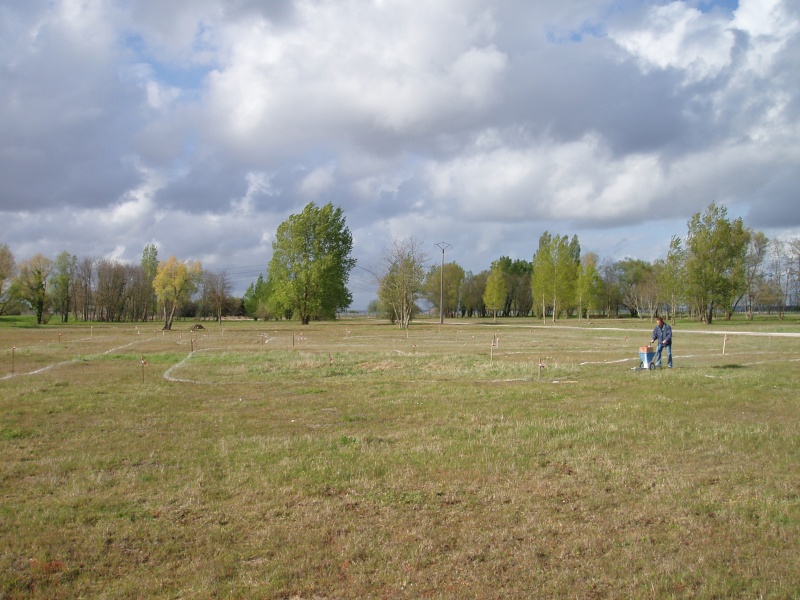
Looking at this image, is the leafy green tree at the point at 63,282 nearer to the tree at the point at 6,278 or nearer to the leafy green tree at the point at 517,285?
the tree at the point at 6,278

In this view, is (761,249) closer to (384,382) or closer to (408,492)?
(384,382)

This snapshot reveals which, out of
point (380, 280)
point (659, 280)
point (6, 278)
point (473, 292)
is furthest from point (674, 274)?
point (6, 278)

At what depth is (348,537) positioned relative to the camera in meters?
5.93

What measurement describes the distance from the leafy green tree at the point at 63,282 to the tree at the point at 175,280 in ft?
98.7

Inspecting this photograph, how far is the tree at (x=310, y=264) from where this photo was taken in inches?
3216

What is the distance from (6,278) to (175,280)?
22.7 metres

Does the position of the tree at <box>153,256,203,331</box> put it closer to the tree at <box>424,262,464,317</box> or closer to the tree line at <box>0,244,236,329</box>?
the tree line at <box>0,244,236,329</box>

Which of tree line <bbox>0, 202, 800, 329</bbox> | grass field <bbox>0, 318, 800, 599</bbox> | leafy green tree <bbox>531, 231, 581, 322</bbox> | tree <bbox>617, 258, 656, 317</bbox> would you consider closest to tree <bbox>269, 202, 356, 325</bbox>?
tree line <bbox>0, 202, 800, 329</bbox>

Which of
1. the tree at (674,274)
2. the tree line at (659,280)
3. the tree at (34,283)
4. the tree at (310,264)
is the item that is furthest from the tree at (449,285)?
the tree at (34,283)

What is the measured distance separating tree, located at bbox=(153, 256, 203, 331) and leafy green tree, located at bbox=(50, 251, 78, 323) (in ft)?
98.7

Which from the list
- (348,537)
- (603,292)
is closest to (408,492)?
(348,537)

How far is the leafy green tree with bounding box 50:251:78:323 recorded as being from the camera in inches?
4035

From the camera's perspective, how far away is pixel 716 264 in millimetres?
71938

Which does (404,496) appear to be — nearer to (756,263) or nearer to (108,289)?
(756,263)
